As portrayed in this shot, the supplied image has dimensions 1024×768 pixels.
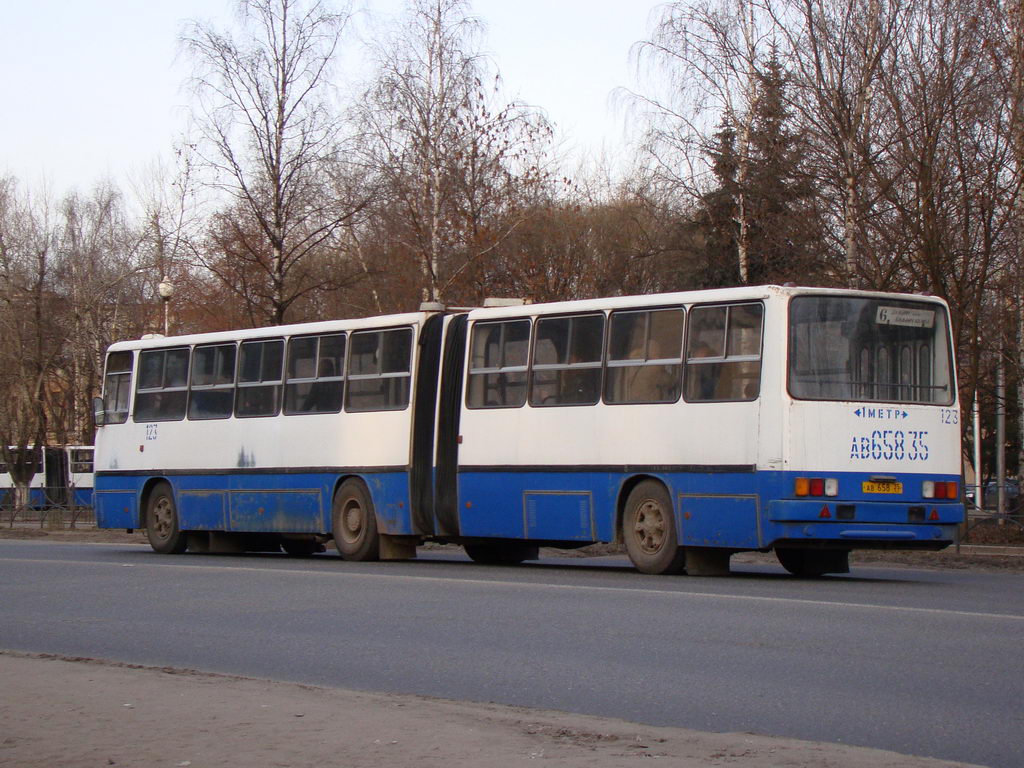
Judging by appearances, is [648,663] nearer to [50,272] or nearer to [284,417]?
[284,417]

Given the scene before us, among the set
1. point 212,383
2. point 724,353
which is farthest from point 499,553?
point 724,353

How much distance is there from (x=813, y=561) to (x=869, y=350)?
284 cm

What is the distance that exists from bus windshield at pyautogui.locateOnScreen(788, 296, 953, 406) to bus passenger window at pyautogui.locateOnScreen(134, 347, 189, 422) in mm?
11170

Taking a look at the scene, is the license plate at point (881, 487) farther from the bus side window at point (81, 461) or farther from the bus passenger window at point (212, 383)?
the bus side window at point (81, 461)

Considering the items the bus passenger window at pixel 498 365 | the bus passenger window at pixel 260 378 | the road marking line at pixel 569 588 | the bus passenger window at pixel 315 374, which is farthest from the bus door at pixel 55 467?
the bus passenger window at pixel 498 365

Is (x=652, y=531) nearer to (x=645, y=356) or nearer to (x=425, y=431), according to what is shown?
(x=645, y=356)

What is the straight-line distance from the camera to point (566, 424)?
61.9 ft

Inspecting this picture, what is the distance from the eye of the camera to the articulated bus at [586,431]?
16.7 m

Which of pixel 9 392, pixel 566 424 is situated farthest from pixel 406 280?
pixel 9 392

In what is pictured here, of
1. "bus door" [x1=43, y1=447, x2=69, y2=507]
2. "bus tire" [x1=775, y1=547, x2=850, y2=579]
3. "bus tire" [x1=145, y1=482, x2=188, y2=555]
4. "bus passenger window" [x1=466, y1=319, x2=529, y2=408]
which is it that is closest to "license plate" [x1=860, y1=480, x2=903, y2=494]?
"bus tire" [x1=775, y1=547, x2=850, y2=579]

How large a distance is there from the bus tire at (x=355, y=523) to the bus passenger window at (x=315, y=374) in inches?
45.9

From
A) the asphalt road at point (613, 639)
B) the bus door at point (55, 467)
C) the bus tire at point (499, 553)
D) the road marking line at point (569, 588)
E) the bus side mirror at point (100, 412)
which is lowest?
the asphalt road at point (613, 639)

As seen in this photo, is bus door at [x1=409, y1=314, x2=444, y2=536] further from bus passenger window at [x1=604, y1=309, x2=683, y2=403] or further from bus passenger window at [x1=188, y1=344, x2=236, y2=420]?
bus passenger window at [x1=188, y1=344, x2=236, y2=420]

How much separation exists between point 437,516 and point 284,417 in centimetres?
341
